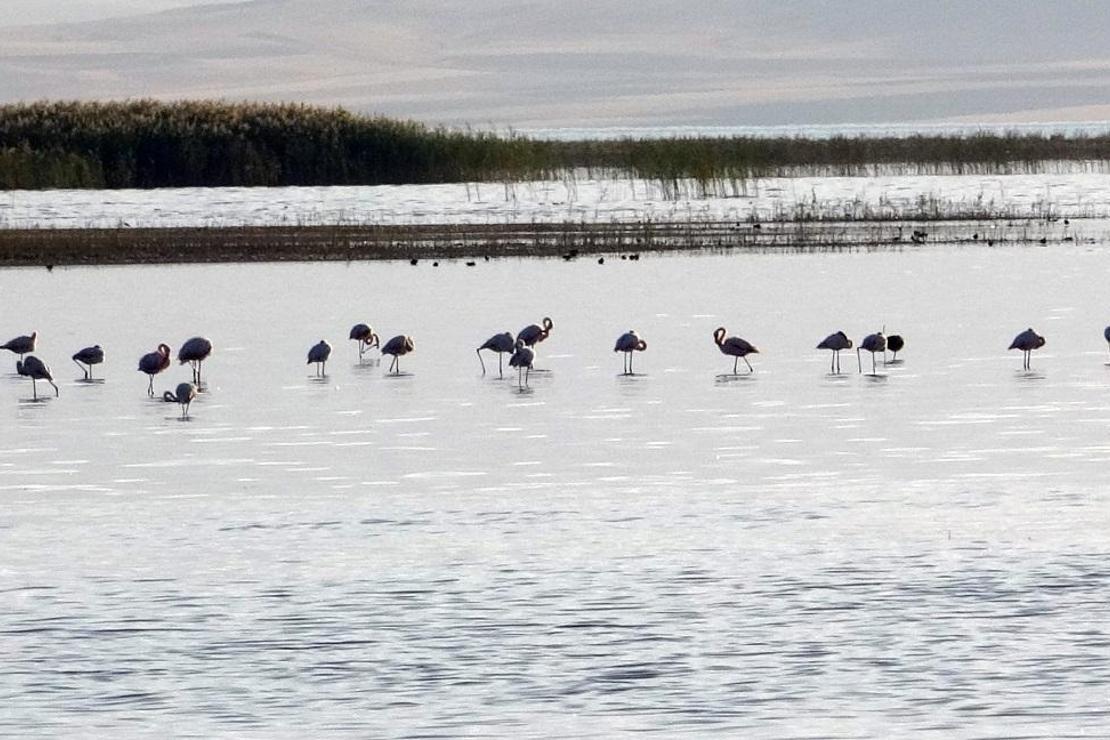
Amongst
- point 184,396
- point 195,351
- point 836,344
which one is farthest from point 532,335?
point 184,396

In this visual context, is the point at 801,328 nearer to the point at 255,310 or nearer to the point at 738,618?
the point at 255,310

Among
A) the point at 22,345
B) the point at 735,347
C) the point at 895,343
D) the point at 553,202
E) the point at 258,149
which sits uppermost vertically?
the point at 258,149

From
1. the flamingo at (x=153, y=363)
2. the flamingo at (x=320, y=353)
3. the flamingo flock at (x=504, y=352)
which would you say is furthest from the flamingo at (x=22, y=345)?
the flamingo at (x=320, y=353)

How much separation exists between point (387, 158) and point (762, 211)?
678 inches

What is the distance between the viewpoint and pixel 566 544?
38.0 feet

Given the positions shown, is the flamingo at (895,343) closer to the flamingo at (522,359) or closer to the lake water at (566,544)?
the lake water at (566,544)

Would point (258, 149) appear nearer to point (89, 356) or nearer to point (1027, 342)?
point (89, 356)

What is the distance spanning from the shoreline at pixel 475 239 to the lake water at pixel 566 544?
13950 millimetres

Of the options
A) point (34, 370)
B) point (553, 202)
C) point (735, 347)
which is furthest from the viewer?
point (553, 202)

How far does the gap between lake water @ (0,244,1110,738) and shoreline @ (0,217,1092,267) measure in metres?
13.9

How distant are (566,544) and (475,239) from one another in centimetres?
2819

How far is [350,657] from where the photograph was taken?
30.5ft

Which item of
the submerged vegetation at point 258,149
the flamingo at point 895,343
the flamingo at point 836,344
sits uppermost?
the submerged vegetation at point 258,149

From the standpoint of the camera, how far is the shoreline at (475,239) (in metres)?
36.8
